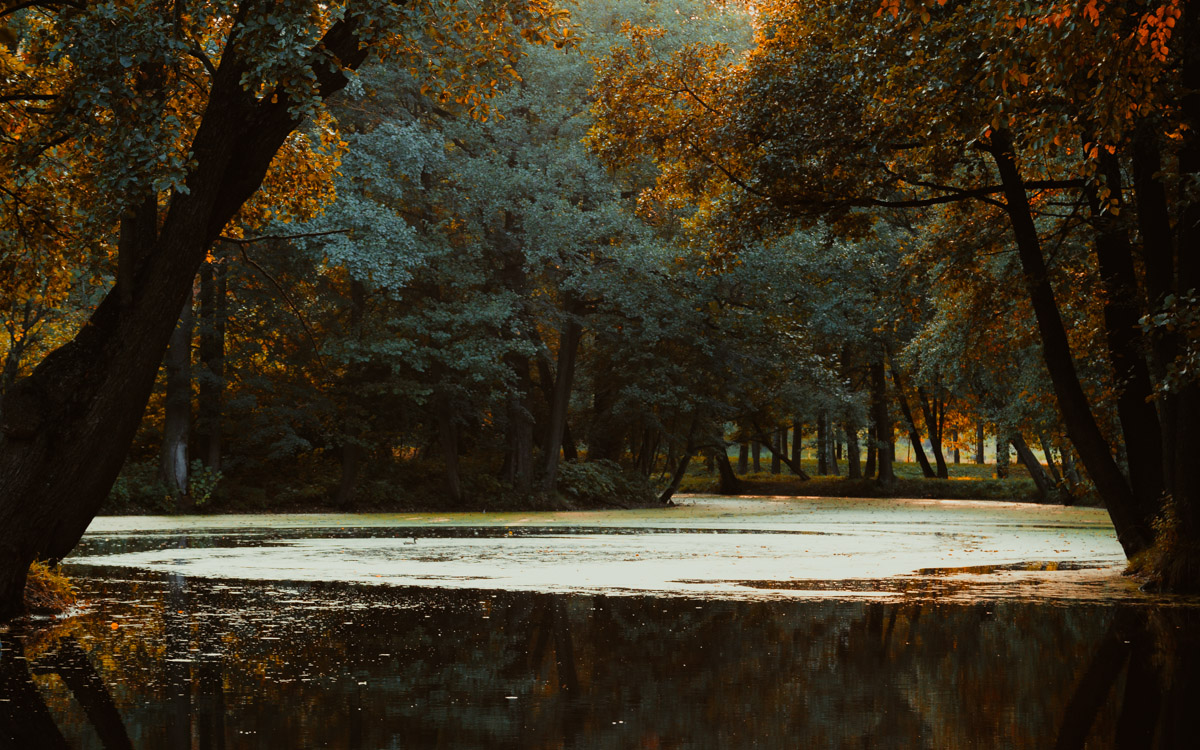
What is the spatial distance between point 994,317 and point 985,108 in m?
4.86

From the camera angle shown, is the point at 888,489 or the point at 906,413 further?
the point at 906,413

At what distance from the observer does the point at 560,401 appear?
101 ft

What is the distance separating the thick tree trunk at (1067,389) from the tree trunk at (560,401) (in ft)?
63.8

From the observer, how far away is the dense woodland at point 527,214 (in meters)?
→ 7.81

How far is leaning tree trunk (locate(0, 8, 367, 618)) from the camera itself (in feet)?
24.5

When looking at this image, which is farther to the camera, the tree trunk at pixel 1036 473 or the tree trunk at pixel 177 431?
the tree trunk at pixel 1036 473

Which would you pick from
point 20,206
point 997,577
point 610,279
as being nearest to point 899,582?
point 997,577

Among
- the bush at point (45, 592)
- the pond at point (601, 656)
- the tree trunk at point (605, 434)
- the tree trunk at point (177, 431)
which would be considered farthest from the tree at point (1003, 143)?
the tree trunk at point (605, 434)

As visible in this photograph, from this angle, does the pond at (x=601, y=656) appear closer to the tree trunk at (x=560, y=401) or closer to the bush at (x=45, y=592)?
the bush at (x=45, y=592)

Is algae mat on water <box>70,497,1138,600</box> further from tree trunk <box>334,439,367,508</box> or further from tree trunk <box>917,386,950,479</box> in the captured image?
tree trunk <box>917,386,950,479</box>

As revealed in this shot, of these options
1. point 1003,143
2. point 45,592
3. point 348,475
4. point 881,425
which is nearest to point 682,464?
point 348,475

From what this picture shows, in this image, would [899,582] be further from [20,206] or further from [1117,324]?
[20,206]

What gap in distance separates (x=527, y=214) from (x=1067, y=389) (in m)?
17.4

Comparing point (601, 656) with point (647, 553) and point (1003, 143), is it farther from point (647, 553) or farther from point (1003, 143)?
point (647, 553)
